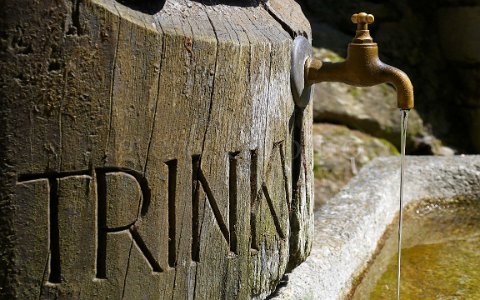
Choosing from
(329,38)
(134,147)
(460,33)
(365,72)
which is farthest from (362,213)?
(460,33)

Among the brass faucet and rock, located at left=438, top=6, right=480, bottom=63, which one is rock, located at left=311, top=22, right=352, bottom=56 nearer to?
rock, located at left=438, top=6, right=480, bottom=63

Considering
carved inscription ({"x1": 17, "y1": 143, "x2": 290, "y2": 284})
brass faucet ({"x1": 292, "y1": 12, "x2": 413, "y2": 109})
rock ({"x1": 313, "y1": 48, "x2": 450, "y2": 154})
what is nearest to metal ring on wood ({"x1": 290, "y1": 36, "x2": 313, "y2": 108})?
brass faucet ({"x1": 292, "y1": 12, "x2": 413, "y2": 109})

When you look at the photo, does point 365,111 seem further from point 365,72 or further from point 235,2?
point 235,2

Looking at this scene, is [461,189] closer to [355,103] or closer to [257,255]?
[355,103]

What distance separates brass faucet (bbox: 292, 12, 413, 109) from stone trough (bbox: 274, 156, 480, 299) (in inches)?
20.5

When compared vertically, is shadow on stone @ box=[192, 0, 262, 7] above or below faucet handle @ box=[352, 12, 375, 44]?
above

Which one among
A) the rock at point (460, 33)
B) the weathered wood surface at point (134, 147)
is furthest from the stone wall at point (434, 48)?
the weathered wood surface at point (134, 147)

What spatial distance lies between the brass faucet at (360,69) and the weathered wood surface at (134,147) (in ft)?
0.46

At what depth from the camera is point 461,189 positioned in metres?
3.22

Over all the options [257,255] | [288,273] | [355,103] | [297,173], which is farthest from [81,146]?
[355,103]

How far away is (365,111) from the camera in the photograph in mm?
4438

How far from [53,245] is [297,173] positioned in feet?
2.28

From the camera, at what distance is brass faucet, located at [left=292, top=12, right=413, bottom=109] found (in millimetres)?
1724

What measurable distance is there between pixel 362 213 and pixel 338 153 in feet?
5.40
